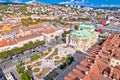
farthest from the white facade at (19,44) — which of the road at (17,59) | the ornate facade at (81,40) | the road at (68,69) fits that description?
the road at (68,69)

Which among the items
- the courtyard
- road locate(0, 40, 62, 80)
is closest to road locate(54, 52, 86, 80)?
the courtyard

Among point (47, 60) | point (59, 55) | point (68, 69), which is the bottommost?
point (68, 69)

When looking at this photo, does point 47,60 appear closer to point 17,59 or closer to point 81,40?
point 17,59

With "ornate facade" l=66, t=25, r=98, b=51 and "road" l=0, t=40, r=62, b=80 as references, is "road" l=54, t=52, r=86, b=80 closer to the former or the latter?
"ornate facade" l=66, t=25, r=98, b=51

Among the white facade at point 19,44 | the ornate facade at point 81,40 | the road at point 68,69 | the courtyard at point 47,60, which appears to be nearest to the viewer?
the road at point 68,69

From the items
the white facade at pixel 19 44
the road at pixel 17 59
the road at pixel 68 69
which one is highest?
the white facade at pixel 19 44

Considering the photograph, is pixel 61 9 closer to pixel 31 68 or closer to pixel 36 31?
pixel 36 31

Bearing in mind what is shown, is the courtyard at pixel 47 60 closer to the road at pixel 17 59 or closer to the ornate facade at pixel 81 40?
the ornate facade at pixel 81 40

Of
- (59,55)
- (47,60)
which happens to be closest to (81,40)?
(59,55)

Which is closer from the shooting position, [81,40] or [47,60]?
[47,60]

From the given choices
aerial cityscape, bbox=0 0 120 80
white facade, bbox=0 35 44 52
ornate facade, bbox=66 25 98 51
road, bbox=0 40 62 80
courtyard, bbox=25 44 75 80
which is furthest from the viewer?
ornate facade, bbox=66 25 98 51

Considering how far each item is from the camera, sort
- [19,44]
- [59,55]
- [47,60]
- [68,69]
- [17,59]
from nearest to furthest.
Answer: [68,69], [47,60], [17,59], [59,55], [19,44]

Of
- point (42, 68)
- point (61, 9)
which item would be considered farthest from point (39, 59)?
point (61, 9)
